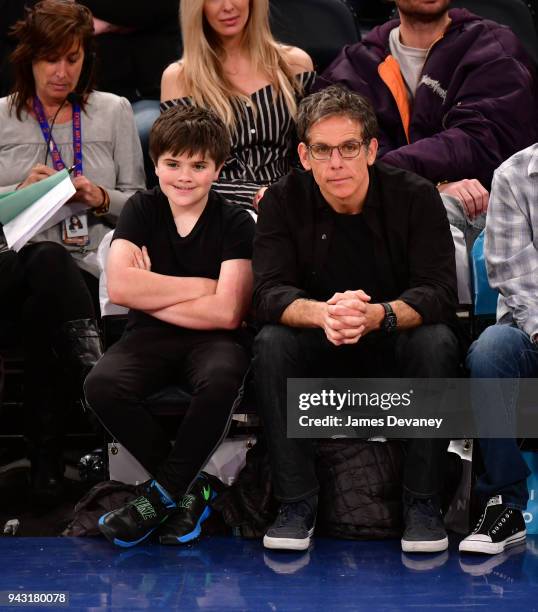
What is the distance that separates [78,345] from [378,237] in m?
0.98

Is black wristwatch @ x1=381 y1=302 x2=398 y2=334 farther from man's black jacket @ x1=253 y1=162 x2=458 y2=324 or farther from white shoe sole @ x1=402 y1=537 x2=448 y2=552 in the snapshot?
white shoe sole @ x1=402 y1=537 x2=448 y2=552

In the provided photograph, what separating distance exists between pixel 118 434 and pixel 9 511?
57 centimetres

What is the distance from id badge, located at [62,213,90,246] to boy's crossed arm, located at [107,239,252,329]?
56cm

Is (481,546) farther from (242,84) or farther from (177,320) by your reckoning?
(242,84)

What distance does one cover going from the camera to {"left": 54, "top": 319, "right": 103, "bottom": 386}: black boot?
334cm

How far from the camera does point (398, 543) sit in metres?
2.91

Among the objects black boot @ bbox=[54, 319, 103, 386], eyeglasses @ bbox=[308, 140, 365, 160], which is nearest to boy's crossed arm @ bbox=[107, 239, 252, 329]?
black boot @ bbox=[54, 319, 103, 386]

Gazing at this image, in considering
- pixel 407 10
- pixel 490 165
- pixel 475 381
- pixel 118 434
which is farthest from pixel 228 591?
pixel 407 10

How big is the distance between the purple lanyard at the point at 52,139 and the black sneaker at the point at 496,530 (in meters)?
1.83

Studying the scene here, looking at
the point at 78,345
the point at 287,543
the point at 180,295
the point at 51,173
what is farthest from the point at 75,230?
the point at 287,543

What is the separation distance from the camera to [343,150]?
3023 mm

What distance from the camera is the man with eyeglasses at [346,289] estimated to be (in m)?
2.87

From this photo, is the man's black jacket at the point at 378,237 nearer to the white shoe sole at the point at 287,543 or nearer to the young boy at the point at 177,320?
the young boy at the point at 177,320

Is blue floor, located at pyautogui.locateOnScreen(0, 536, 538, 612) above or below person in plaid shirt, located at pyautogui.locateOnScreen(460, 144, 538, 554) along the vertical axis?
below
